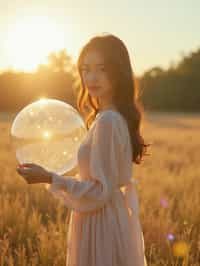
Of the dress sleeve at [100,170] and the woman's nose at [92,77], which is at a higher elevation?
the woman's nose at [92,77]

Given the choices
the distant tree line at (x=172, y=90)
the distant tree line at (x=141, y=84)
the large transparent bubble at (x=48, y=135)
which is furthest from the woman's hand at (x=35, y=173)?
the distant tree line at (x=172, y=90)

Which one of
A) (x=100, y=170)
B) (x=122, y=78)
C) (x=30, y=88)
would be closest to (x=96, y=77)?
(x=122, y=78)

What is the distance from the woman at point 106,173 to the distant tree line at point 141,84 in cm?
4012

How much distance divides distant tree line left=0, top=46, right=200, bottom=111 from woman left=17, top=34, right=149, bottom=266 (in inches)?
1579

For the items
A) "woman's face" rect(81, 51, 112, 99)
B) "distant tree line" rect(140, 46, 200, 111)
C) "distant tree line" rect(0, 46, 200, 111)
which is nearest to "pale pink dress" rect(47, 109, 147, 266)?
"woman's face" rect(81, 51, 112, 99)

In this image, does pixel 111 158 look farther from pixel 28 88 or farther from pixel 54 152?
pixel 28 88

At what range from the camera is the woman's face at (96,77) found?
2.34 metres

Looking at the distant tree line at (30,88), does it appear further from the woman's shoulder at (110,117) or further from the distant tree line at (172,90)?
the woman's shoulder at (110,117)

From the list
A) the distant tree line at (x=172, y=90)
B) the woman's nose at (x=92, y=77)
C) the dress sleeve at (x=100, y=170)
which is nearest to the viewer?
the dress sleeve at (x=100, y=170)

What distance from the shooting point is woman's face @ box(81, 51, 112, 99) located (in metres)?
2.34

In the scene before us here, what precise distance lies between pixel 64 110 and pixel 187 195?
3694 millimetres

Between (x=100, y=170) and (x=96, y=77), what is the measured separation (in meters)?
0.50

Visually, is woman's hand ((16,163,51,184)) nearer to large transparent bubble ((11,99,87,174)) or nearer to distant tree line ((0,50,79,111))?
large transparent bubble ((11,99,87,174))

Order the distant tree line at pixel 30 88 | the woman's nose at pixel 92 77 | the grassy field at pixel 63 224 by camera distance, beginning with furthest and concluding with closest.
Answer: the distant tree line at pixel 30 88 → the grassy field at pixel 63 224 → the woman's nose at pixel 92 77
